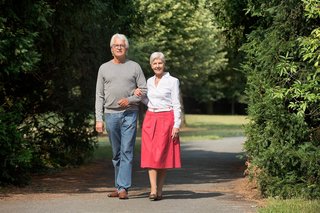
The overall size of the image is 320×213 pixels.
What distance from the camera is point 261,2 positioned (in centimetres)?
971

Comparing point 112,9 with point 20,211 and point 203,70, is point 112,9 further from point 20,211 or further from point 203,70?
point 203,70

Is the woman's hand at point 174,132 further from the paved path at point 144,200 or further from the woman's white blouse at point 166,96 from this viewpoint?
the paved path at point 144,200

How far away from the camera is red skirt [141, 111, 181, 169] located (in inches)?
357

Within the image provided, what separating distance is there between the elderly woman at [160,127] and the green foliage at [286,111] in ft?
3.77

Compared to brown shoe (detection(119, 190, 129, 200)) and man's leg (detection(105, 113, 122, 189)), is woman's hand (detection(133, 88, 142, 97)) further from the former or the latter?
brown shoe (detection(119, 190, 129, 200))

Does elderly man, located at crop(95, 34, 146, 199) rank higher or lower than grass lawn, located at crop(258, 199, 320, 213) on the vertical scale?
higher

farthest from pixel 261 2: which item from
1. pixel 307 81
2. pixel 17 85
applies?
pixel 17 85

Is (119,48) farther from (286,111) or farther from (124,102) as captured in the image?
(286,111)

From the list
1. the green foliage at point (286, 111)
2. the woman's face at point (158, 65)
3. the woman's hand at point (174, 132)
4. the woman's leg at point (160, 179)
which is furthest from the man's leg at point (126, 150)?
the green foliage at point (286, 111)

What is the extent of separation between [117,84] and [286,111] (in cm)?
229

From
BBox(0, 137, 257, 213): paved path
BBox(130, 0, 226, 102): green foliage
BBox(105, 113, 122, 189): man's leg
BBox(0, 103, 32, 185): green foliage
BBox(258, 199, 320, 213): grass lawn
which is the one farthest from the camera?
BBox(130, 0, 226, 102): green foliage

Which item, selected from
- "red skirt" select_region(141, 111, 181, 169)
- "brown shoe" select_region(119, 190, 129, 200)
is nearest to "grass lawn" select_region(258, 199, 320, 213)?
"red skirt" select_region(141, 111, 181, 169)

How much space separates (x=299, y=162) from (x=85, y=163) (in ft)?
28.4

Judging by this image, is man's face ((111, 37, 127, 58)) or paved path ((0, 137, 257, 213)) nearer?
paved path ((0, 137, 257, 213))
